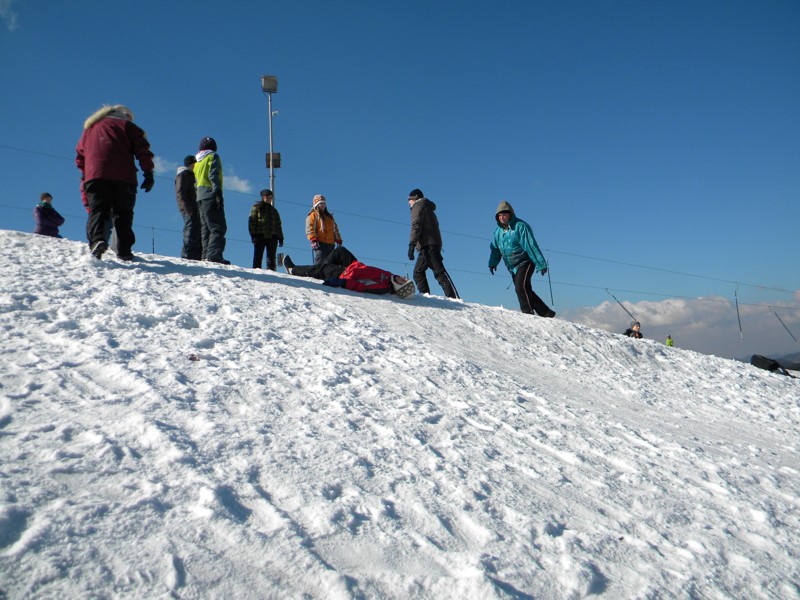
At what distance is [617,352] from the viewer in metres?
6.47

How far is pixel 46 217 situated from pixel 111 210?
4.32 metres

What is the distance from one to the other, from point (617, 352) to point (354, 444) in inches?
204

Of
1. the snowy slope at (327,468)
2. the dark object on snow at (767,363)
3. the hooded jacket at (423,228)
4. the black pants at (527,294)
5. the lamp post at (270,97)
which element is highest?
the lamp post at (270,97)

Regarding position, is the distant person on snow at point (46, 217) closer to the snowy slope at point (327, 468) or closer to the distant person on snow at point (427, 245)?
the snowy slope at point (327, 468)

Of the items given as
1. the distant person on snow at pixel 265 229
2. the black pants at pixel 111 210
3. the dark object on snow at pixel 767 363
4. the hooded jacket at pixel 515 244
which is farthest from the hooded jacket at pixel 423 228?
the dark object on snow at pixel 767 363

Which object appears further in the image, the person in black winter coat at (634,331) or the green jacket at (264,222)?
the person in black winter coat at (634,331)

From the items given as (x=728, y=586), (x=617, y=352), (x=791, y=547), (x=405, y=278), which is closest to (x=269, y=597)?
(x=728, y=586)

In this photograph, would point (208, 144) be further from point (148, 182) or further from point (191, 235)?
point (148, 182)

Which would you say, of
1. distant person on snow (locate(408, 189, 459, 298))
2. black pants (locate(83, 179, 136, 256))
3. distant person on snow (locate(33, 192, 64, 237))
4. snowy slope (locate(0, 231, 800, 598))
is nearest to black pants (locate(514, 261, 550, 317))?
distant person on snow (locate(408, 189, 459, 298))

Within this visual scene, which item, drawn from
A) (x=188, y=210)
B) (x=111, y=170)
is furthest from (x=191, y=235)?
(x=111, y=170)

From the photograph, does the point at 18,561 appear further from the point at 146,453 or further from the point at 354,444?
the point at 354,444

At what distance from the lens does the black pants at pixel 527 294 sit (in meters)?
7.30

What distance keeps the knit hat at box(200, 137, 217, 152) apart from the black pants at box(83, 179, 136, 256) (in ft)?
6.75

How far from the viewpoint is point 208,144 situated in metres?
6.89
